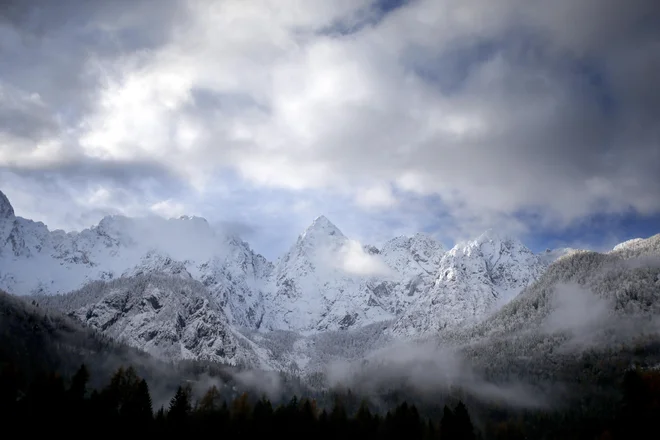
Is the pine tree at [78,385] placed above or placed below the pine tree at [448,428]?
above

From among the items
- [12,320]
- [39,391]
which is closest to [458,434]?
[39,391]

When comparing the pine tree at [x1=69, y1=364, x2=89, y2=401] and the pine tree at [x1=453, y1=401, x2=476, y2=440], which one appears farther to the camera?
the pine tree at [x1=69, y1=364, x2=89, y2=401]

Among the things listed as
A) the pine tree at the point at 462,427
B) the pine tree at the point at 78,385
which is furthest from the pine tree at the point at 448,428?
the pine tree at the point at 78,385

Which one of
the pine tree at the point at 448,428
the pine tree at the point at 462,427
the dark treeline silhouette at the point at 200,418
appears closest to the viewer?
the dark treeline silhouette at the point at 200,418

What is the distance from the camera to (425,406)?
189750mm

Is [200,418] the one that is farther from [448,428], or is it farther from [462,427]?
[462,427]

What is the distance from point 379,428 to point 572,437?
57.5 meters

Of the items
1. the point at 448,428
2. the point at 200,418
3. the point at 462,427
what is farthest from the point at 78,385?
the point at 462,427

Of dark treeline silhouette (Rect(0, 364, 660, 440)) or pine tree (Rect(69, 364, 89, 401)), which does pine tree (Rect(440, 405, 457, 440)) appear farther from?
pine tree (Rect(69, 364, 89, 401))

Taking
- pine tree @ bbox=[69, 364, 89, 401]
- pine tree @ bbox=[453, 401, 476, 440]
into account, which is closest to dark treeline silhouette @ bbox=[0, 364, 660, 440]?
pine tree @ bbox=[69, 364, 89, 401]

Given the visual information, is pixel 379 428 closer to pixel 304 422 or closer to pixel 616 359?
pixel 304 422

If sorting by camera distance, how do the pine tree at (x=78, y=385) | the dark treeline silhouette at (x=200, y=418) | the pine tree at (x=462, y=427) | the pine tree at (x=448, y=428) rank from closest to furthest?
the dark treeline silhouette at (x=200, y=418) → the pine tree at (x=462, y=427) → the pine tree at (x=448, y=428) → the pine tree at (x=78, y=385)

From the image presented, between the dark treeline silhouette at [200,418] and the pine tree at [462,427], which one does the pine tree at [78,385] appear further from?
the pine tree at [462,427]

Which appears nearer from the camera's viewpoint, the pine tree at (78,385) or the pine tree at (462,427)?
the pine tree at (462,427)
